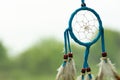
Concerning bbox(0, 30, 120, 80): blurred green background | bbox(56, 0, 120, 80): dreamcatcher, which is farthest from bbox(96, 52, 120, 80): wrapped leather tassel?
bbox(0, 30, 120, 80): blurred green background

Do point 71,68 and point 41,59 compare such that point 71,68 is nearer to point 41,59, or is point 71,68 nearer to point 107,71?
point 107,71

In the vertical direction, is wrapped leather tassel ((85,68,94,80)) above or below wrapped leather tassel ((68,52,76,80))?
below

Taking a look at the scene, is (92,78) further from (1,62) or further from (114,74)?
(1,62)

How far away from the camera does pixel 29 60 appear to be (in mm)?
10102

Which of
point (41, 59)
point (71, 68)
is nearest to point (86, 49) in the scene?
point (71, 68)

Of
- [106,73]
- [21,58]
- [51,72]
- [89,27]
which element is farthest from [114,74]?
[51,72]

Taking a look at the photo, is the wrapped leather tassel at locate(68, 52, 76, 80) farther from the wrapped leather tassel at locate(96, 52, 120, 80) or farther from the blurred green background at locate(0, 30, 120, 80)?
the blurred green background at locate(0, 30, 120, 80)

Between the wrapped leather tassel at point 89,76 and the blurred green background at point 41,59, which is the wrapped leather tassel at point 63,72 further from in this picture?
the blurred green background at point 41,59

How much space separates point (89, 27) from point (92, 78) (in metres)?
0.13

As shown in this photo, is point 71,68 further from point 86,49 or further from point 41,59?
point 41,59

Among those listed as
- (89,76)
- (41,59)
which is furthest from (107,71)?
(41,59)

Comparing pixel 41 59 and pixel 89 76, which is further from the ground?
pixel 89 76

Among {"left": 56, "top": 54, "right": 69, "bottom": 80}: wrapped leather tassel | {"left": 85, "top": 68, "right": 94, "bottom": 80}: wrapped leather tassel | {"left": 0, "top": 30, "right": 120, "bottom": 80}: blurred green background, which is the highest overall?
{"left": 56, "top": 54, "right": 69, "bottom": 80}: wrapped leather tassel

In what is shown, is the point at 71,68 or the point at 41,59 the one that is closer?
the point at 71,68
